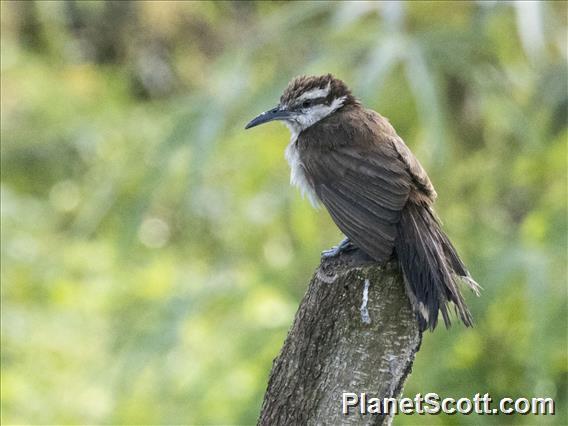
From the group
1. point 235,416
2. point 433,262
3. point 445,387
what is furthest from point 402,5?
point 433,262

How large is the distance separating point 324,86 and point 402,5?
1.49 meters

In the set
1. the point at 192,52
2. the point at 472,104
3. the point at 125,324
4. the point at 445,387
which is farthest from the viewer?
the point at 192,52

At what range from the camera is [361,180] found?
116 inches

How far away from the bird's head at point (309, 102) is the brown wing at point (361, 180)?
0.62ft

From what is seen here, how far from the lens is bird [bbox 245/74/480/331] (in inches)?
97.2

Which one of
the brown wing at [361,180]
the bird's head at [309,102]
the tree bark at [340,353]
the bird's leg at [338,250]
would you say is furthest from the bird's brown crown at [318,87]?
the tree bark at [340,353]

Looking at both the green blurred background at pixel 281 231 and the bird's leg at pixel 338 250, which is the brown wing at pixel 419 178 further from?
the green blurred background at pixel 281 231

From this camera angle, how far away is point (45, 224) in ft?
23.4

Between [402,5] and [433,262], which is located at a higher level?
[402,5]

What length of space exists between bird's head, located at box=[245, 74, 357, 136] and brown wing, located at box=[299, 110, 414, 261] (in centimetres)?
19

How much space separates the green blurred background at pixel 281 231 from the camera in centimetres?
449

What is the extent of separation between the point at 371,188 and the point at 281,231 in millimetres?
3128

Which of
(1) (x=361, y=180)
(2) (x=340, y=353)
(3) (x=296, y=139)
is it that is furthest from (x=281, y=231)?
(2) (x=340, y=353)

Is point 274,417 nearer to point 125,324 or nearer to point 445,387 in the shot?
point 445,387
